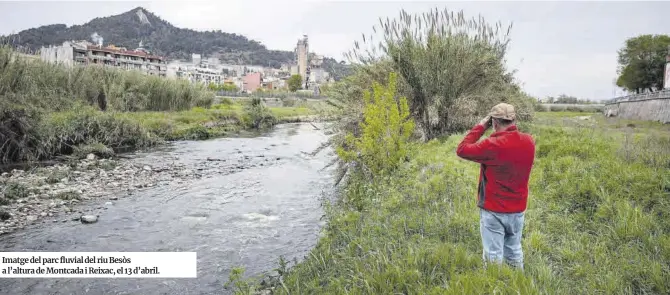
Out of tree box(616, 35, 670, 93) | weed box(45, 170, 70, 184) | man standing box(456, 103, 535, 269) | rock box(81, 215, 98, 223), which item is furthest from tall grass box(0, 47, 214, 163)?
tree box(616, 35, 670, 93)

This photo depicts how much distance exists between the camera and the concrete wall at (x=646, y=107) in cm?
2234

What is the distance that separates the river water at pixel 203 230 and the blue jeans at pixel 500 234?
3807 millimetres

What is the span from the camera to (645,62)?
4975 centimetres

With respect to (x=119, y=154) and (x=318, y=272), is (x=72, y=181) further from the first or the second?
(x=318, y=272)

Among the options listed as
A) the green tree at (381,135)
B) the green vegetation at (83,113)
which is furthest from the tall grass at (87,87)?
the green tree at (381,135)

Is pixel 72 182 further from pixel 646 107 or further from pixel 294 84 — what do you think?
pixel 294 84

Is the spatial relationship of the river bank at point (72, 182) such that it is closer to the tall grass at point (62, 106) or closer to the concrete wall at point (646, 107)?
the tall grass at point (62, 106)

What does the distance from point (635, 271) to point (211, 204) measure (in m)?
9.21

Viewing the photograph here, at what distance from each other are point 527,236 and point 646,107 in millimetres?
28258

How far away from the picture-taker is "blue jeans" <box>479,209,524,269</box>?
4.02 metres

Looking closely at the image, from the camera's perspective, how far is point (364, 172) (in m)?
10.9

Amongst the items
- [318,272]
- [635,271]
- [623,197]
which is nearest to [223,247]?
[318,272]

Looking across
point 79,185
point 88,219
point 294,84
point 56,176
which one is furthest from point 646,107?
point 294,84

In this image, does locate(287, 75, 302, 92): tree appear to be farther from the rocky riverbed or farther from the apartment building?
the rocky riverbed
